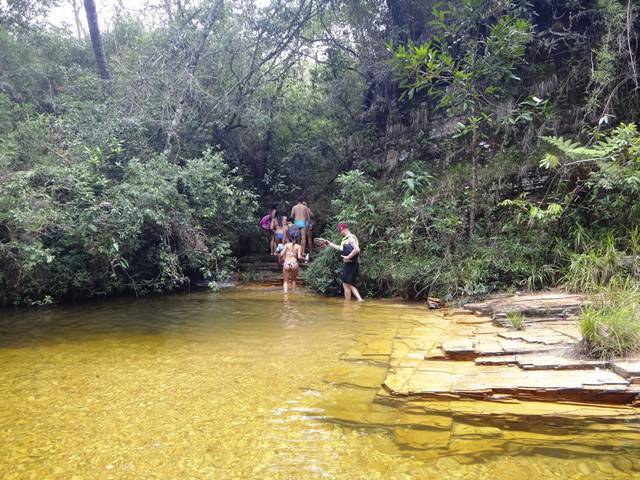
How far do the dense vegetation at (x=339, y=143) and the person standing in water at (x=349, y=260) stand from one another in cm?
56

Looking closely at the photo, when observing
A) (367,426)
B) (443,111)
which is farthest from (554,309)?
(443,111)

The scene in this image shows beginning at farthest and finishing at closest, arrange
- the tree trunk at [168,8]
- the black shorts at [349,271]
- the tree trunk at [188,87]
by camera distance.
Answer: the tree trunk at [168,8]
the tree trunk at [188,87]
the black shorts at [349,271]

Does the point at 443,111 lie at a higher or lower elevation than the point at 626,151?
higher

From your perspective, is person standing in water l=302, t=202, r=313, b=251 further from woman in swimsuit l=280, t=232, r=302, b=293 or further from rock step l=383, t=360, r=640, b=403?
rock step l=383, t=360, r=640, b=403

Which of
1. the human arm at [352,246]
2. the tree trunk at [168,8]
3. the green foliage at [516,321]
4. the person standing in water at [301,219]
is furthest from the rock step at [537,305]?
the tree trunk at [168,8]

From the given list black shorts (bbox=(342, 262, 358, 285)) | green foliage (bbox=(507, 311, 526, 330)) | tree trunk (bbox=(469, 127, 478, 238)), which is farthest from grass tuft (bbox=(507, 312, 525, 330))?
black shorts (bbox=(342, 262, 358, 285))

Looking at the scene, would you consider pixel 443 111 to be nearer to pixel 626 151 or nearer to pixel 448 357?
pixel 626 151

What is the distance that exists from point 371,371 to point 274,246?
10.5m

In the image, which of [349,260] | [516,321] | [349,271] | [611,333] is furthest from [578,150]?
[349,271]

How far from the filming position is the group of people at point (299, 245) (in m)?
9.84

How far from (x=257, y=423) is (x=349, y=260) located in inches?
253

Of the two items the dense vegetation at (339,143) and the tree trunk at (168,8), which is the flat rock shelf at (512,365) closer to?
the dense vegetation at (339,143)

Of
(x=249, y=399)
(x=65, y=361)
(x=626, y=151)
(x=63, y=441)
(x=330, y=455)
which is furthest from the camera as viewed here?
(x=626, y=151)

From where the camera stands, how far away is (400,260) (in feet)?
33.2
